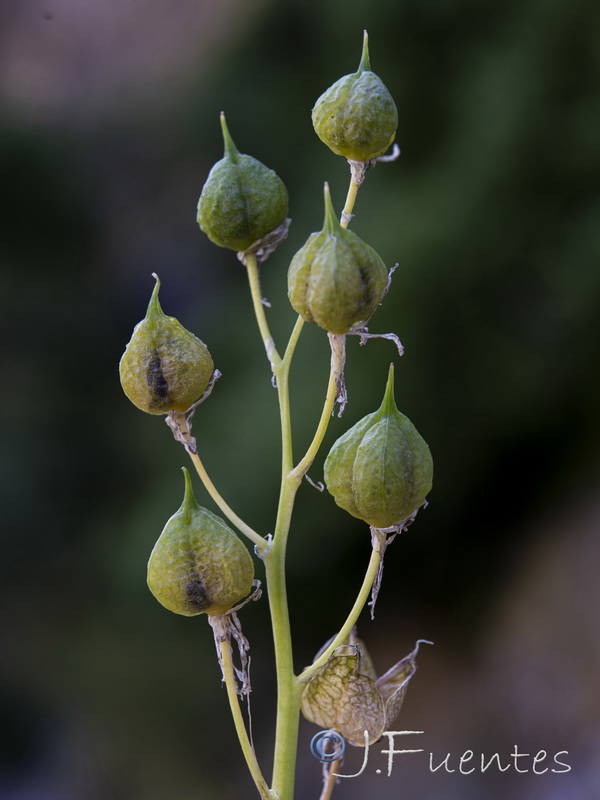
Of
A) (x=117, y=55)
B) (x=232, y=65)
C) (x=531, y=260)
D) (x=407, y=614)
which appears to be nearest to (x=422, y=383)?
(x=531, y=260)

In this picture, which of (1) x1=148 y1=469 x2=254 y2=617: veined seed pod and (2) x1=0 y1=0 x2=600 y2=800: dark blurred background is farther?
(2) x1=0 y1=0 x2=600 y2=800: dark blurred background

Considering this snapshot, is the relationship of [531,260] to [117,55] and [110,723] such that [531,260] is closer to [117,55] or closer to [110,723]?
[117,55]

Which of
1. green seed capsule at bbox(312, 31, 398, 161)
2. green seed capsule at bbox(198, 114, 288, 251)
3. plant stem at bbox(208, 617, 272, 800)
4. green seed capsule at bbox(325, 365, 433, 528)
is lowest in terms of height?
plant stem at bbox(208, 617, 272, 800)

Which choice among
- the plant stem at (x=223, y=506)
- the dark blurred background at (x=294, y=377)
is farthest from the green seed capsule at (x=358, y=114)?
the dark blurred background at (x=294, y=377)

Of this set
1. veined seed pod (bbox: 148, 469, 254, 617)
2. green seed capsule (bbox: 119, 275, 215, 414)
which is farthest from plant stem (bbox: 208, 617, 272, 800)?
green seed capsule (bbox: 119, 275, 215, 414)

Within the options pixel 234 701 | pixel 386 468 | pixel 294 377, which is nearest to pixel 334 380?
pixel 386 468

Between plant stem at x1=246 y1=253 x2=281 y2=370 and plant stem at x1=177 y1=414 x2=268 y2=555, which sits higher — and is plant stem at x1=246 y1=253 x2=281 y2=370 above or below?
above

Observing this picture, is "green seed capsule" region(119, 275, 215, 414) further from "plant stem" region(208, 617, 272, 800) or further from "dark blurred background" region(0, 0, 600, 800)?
"dark blurred background" region(0, 0, 600, 800)
